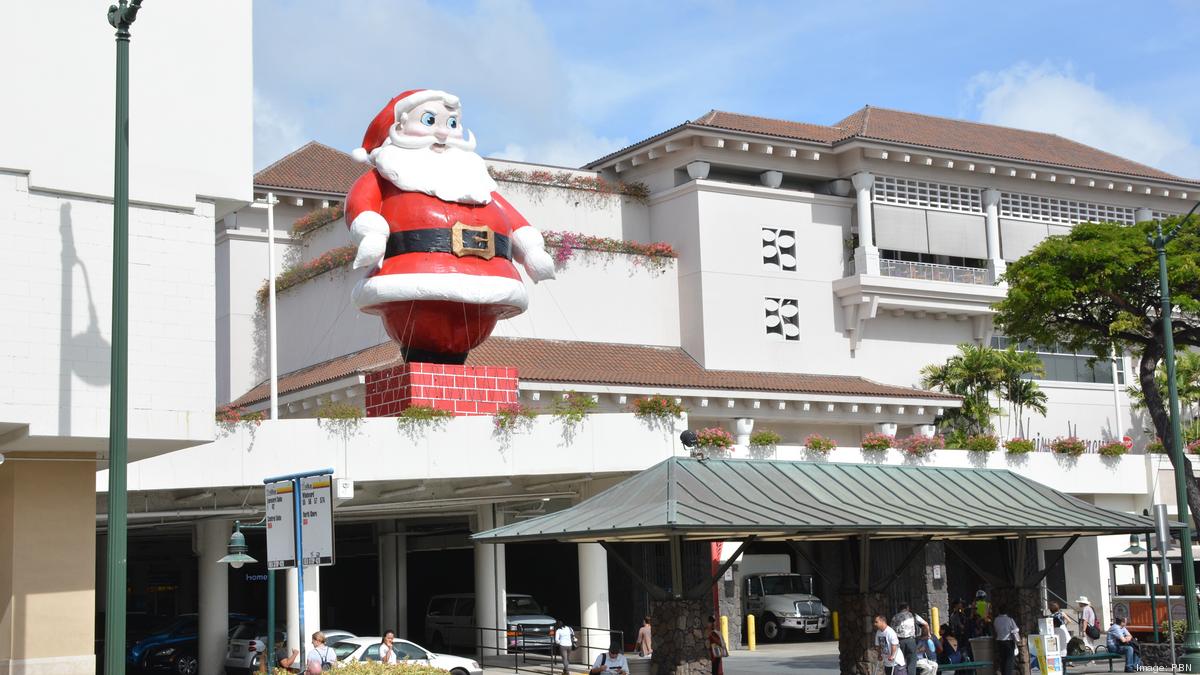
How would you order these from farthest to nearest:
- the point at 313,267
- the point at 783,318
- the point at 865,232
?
the point at 865,232, the point at 783,318, the point at 313,267

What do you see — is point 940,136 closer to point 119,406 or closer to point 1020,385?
point 1020,385

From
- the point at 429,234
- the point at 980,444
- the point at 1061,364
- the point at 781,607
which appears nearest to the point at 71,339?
the point at 429,234

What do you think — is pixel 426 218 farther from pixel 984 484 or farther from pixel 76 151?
pixel 984 484

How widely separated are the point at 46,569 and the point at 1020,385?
3236 cm

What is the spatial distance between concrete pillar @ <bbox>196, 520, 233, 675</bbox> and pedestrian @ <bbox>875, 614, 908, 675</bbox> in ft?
48.8

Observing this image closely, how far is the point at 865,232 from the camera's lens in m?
44.5

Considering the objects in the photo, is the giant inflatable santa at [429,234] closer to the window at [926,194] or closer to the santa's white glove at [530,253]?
the santa's white glove at [530,253]

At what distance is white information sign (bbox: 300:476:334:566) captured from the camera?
13234mm

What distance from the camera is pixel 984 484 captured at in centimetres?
2434

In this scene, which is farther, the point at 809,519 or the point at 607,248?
the point at 607,248

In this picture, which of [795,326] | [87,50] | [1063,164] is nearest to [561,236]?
[795,326]

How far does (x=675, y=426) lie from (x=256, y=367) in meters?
17.5

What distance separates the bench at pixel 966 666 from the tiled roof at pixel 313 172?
26.5 m

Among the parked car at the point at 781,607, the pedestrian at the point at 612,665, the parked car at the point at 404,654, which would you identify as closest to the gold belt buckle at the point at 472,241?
the parked car at the point at 404,654
